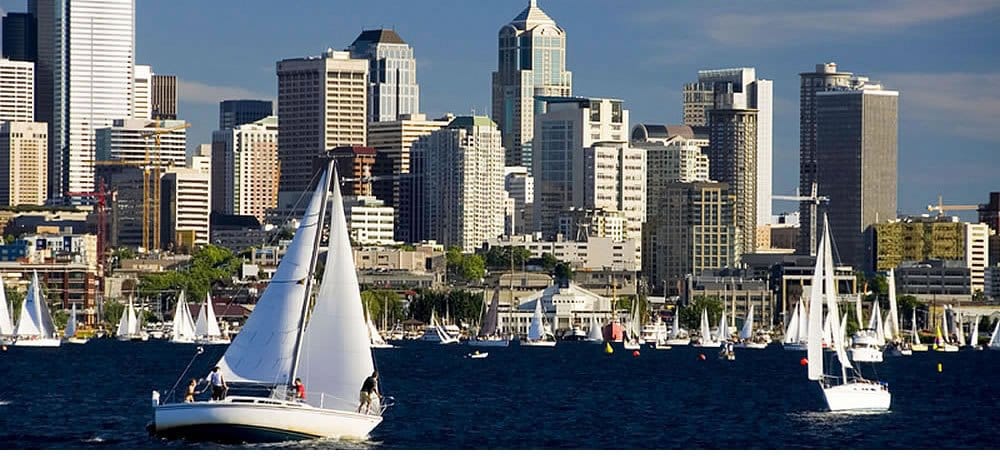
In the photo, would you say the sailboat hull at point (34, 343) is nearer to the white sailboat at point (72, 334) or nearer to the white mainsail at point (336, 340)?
the white sailboat at point (72, 334)

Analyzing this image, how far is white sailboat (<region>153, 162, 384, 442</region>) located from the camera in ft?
158

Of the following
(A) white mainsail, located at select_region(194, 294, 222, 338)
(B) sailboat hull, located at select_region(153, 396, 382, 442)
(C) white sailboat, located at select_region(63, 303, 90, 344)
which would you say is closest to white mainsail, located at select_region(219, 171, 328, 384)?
(B) sailboat hull, located at select_region(153, 396, 382, 442)

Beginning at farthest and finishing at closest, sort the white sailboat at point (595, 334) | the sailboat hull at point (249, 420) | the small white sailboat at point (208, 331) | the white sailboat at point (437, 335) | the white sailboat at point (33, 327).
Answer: the white sailboat at point (595, 334) → the white sailboat at point (437, 335) → the small white sailboat at point (208, 331) → the white sailboat at point (33, 327) → the sailboat hull at point (249, 420)

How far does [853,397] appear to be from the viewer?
211ft

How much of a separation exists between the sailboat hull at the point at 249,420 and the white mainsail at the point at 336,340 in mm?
1327

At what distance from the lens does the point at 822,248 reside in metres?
74.1

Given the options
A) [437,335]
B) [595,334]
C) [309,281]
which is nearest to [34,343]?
[437,335]

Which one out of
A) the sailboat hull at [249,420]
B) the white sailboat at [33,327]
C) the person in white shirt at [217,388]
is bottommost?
the white sailboat at [33,327]

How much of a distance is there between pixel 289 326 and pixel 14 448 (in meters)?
6.19

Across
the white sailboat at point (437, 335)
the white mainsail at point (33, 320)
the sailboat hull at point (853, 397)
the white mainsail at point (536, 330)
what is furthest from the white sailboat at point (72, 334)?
the sailboat hull at point (853, 397)

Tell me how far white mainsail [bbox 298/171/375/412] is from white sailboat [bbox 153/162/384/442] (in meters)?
0.02

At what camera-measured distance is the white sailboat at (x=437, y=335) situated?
162625 millimetres

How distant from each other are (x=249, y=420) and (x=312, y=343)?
2.73 m
